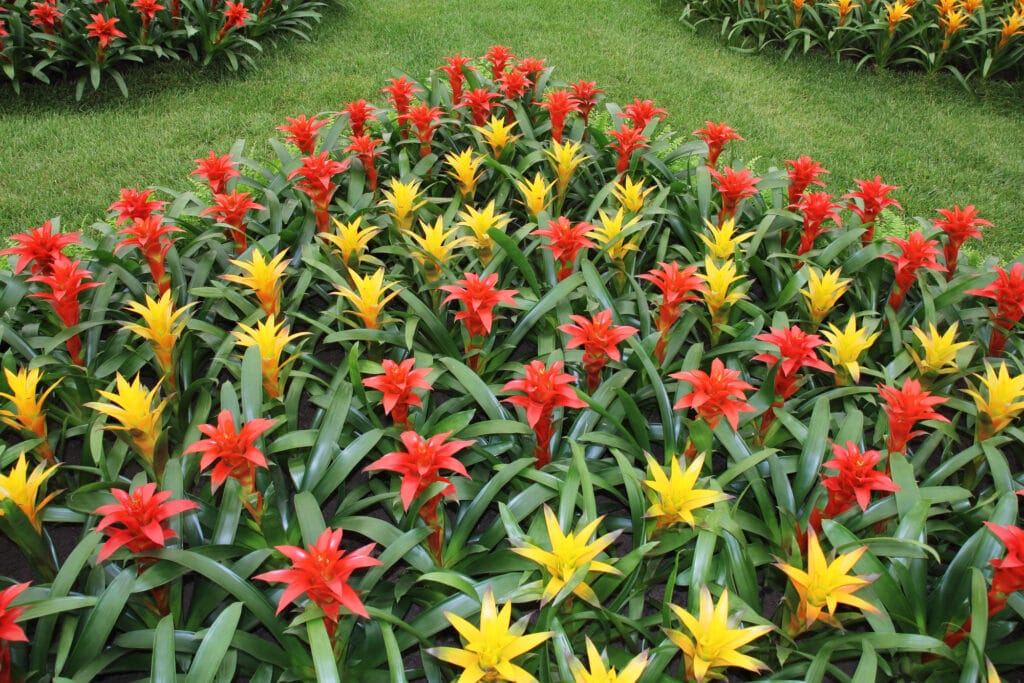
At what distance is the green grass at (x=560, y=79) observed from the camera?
4.75 metres

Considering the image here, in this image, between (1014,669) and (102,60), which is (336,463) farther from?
(102,60)

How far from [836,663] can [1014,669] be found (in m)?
0.45

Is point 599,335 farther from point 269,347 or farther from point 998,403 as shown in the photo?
point 998,403

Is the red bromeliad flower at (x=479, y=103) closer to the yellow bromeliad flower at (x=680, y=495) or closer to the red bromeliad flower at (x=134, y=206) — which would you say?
the red bromeliad flower at (x=134, y=206)

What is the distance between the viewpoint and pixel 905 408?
2.06m

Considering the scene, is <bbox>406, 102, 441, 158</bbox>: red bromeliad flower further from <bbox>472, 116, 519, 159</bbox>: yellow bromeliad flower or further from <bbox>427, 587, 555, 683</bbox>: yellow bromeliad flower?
<bbox>427, 587, 555, 683</bbox>: yellow bromeliad flower

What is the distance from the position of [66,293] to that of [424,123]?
5.91ft

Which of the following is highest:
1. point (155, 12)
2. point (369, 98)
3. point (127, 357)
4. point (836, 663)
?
point (155, 12)

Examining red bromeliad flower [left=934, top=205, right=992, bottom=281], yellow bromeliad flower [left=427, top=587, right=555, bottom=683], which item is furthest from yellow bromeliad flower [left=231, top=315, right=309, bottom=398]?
red bromeliad flower [left=934, top=205, right=992, bottom=281]

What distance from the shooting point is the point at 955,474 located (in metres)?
2.45

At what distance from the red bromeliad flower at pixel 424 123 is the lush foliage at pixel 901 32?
3.88 metres

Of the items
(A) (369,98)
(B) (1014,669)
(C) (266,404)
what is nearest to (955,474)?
(B) (1014,669)

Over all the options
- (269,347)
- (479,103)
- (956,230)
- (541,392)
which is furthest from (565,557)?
(479,103)

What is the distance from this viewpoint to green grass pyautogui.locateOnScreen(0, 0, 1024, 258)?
15.6ft
